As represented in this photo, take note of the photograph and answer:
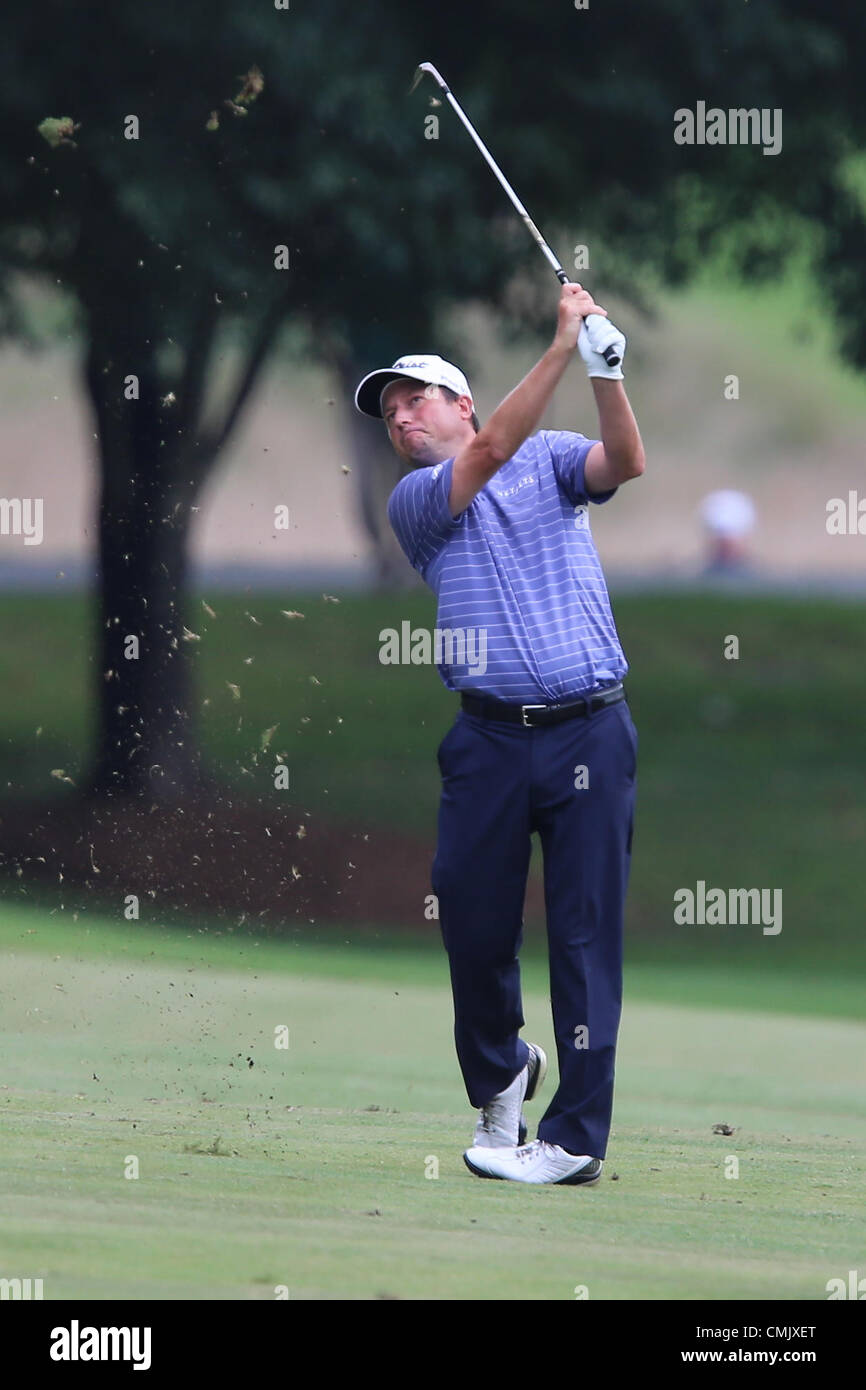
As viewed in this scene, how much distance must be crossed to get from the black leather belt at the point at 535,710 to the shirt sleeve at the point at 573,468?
1.64 ft

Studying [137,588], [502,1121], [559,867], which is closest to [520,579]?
[559,867]

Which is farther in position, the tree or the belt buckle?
the tree

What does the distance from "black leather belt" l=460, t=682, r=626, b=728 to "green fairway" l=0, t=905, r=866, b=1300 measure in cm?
114

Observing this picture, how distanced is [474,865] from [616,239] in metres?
10.2

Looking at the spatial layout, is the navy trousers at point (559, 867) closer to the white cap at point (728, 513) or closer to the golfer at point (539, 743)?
the golfer at point (539, 743)

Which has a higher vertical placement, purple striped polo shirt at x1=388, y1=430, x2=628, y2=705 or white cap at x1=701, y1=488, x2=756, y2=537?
white cap at x1=701, y1=488, x2=756, y2=537

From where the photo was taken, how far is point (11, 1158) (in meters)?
5.29

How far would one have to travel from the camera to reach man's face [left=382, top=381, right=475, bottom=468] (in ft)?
18.5

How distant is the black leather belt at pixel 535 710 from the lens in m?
5.32

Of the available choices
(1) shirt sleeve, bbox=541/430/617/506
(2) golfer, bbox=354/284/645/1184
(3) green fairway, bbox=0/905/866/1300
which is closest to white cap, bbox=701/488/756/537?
(3) green fairway, bbox=0/905/866/1300

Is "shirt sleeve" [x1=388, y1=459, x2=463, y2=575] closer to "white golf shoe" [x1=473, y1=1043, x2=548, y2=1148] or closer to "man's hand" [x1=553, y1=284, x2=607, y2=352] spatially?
"man's hand" [x1=553, y1=284, x2=607, y2=352]

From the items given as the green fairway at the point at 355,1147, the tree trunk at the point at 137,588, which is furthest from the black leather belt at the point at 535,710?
the tree trunk at the point at 137,588

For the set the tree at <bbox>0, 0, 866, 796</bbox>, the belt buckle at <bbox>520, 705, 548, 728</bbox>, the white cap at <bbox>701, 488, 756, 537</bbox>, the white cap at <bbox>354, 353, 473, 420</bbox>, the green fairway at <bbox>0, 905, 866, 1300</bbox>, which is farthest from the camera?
the white cap at <bbox>701, 488, 756, 537</bbox>


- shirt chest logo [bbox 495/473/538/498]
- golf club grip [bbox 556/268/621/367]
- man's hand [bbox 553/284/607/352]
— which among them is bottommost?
shirt chest logo [bbox 495/473/538/498]
